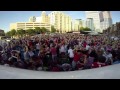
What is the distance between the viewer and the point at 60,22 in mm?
7750

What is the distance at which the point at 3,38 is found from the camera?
25.2 feet

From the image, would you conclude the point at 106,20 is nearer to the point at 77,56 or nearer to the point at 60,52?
the point at 77,56

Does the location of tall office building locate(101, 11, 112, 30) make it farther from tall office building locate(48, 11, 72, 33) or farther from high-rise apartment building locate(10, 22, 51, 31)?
high-rise apartment building locate(10, 22, 51, 31)

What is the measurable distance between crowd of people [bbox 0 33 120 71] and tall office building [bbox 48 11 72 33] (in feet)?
0.61

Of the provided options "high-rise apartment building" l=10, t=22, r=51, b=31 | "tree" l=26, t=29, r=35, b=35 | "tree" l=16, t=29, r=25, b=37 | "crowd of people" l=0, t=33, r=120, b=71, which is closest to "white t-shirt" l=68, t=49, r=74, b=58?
"crowd of people" l=0, t=33, r=120, b=71

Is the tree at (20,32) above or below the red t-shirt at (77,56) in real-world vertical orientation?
above

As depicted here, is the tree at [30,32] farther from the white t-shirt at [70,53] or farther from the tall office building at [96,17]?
the tall office building at [96,17]

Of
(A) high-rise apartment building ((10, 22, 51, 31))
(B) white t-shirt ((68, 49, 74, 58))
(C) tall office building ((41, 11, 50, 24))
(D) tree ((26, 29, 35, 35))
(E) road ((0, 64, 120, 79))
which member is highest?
(C) tall office building ((41, 11, 50, 24))

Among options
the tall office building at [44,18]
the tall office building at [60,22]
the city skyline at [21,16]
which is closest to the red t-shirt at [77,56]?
the tall office building at [60,22]

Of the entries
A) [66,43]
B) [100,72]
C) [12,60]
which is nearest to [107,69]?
[100,72]

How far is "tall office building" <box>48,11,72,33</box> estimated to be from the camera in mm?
7562

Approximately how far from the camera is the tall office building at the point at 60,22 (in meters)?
7.56

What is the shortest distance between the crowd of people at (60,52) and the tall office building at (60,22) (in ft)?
0.61
